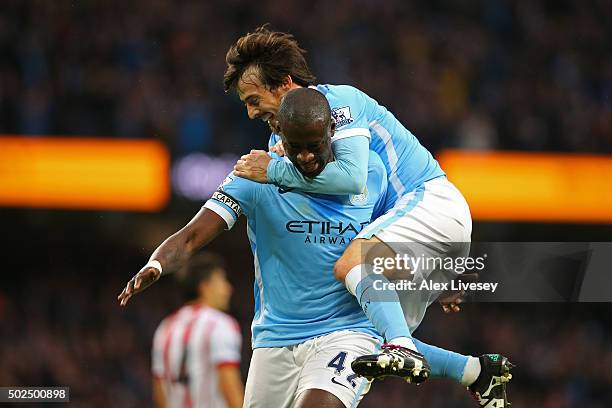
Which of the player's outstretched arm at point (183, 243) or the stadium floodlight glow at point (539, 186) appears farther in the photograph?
the stadium floodlight glow at point (539, 186)

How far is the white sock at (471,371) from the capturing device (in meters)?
5.66

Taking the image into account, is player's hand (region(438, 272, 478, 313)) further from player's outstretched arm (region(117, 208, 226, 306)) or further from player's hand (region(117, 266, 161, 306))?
player's hand (region(117, 266, 161, 306))

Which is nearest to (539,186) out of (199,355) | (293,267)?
(199,355)

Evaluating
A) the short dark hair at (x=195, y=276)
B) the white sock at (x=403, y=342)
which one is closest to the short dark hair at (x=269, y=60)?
the white sock at (x=403, y=342)

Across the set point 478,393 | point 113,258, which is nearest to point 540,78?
point 113,258

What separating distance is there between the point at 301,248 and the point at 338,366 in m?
0.63

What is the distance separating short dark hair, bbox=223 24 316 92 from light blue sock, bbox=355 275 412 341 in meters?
1.10

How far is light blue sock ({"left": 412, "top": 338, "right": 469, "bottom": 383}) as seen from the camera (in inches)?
221

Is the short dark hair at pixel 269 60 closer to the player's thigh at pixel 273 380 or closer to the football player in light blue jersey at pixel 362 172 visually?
the football player in light blue jersey at pixel 362 172

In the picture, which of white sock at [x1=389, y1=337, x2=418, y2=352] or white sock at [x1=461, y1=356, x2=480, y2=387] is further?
white sock at [x1=461, y1=356, x2=480, y2=387]

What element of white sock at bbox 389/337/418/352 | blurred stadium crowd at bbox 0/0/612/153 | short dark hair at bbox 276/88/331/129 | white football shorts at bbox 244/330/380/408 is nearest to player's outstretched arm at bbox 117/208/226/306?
white football shorts at bbox 244/330/380/408

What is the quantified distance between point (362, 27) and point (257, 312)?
1172 centimetres

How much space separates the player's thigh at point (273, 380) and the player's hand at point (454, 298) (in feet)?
2.92

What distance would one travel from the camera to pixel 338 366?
4996 millimetres
